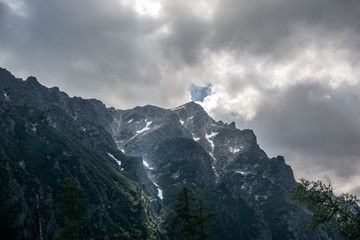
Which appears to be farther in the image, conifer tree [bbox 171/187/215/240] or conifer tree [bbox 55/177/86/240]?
conifer tree [bbox 171/187/215/240]

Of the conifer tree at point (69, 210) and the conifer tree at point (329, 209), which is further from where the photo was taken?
the conifer tree at point (69, 210)

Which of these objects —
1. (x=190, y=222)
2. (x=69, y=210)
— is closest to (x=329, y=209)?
(x=190, y=222)

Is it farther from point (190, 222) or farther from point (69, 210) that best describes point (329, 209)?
point (69, 210)

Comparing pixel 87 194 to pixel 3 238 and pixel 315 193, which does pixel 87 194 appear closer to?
pixel 3 238

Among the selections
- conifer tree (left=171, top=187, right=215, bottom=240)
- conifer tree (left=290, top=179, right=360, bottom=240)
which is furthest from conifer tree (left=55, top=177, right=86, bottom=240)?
conifer tree (left=290, top=179, right=360, bottom=240)

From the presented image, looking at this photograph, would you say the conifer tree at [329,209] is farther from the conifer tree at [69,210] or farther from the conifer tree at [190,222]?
the conifer tree at [69,210]

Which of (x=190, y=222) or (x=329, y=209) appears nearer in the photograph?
(x=329, y=209)

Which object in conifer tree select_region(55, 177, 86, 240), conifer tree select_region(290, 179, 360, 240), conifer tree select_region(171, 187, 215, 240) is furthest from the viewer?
conifer tree select_region(171, 187, 215, 240)

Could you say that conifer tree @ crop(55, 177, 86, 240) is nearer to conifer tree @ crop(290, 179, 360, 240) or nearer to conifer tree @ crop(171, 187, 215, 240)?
conifer tree @ crop(171, 187, 215, 240)

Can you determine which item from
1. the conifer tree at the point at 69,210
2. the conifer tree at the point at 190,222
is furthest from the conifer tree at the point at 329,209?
the conifer tree at the point at 69,210

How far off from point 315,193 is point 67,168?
650 ft

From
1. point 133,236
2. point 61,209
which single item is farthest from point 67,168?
point 61,209

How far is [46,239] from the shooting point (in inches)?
4619

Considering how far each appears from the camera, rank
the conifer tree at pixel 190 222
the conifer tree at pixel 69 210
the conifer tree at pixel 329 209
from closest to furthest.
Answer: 1. the conifer tree at pixel 329 209
2. the conifer tree at pixel 69 210
3. the conifer tree at pixel 190 222
